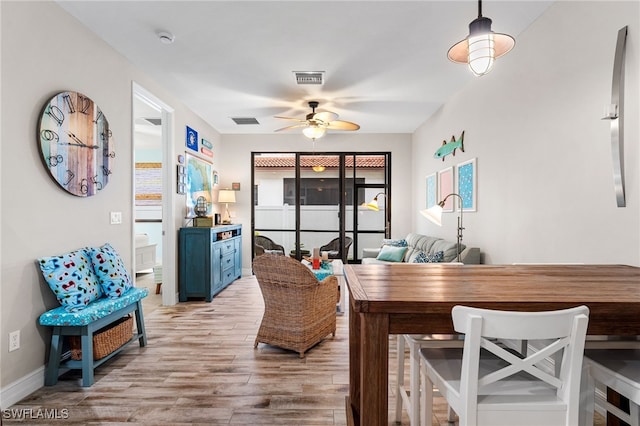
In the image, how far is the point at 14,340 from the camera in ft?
7.10

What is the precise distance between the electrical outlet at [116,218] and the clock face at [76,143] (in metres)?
→ 0.32

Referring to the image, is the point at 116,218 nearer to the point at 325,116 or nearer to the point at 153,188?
the point at 325,116

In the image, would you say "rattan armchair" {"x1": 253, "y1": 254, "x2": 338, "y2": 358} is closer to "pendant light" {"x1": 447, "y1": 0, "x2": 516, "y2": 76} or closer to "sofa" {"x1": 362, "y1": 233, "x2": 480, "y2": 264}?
"sofa" {"x1": 362, "y1": 233, "x2": 480, "y2": 264}

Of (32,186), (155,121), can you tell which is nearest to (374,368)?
(32,186)

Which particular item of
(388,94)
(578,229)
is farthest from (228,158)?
(578,229)

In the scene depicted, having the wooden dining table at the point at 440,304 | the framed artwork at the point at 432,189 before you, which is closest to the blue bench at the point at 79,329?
the wooden dining table at the point at 440,304

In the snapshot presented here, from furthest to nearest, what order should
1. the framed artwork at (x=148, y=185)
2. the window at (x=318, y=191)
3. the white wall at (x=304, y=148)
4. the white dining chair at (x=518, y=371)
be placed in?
the framed artwork at (x=148, y=185), the window at (x=318, y=191), the white wall at (x=304, y=148), the white dining chair at (x=518, y=371)

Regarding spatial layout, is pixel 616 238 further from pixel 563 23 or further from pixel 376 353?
pixel 376 353

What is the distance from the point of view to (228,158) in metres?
6.65

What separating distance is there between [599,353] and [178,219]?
14.8 feet

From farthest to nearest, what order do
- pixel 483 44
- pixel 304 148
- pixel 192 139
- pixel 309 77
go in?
1. pixel 304 148
2. pixel 192 139
3. pixel 309 77
4. pixel 483 44

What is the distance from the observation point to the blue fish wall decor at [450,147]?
13.8 ft

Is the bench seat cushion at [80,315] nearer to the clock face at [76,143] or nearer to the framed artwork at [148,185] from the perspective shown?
the clock face at [76,143]

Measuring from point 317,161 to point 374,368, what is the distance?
18.5 ft
